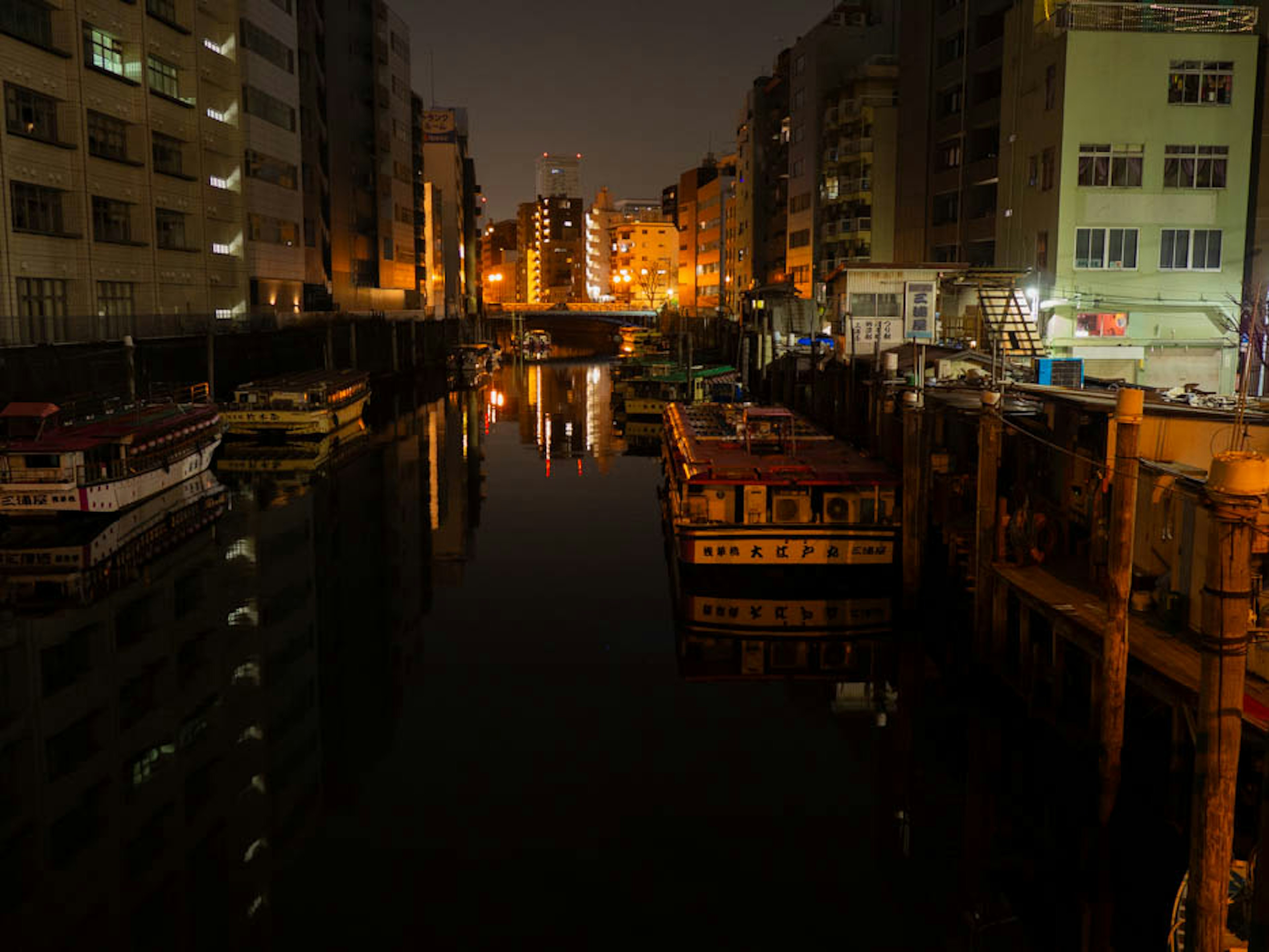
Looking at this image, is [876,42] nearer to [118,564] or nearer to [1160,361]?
[1160,361]

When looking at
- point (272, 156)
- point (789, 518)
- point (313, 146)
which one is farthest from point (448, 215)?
point (789, 518)

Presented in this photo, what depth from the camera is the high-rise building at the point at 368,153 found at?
9900cm

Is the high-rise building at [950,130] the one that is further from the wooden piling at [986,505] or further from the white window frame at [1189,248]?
the wooden piling at [986,505]

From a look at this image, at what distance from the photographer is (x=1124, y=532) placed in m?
14.0

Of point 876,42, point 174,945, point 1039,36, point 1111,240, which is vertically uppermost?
point 876,42

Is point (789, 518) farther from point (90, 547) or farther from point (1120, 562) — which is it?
point (90, 547)

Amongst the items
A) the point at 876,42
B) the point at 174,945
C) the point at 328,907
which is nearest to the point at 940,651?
the point at 328,907

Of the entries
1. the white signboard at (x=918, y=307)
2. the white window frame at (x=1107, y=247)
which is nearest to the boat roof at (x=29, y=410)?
the white signboard at (x=918, y=307)

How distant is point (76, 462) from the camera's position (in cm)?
3050

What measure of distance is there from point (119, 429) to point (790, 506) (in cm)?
2088

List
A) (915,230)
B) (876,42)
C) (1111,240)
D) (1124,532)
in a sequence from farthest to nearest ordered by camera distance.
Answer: (876,42) < (915,230) < (1111,240) < (1124,532)

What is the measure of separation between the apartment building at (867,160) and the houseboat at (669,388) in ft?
56.7

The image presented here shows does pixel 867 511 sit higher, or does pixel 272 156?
pixel 272 156

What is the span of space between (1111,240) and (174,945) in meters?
42.9
